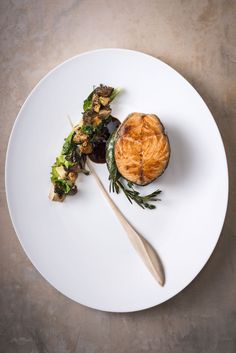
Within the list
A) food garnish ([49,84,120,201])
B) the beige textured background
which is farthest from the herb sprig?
the beige textured background

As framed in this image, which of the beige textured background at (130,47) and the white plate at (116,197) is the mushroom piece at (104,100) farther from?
the beige textured background at (130,47)

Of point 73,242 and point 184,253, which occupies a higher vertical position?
point 184,253

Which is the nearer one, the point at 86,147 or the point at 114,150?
the point at 114,150

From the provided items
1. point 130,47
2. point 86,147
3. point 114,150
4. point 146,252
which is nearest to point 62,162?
point 86,147

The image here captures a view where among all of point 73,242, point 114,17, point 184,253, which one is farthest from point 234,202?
point 114,17

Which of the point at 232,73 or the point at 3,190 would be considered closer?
the point at 232,73

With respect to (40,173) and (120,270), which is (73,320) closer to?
(120,270)

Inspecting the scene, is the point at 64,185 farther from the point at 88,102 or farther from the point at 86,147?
the point at 88,102
